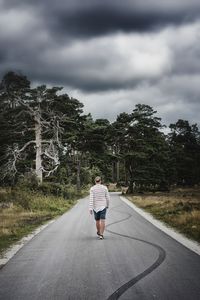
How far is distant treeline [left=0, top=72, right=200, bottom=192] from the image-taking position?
42.6 m

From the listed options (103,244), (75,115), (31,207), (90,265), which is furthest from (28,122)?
(90,265)

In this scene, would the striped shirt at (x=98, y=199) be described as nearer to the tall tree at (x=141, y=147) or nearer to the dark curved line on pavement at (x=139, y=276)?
the dark curved line on pavement at (x=139, y=276)

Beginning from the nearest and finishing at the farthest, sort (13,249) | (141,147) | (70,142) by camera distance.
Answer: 1. (13,249)
2. (70,142)
3. (141,147)

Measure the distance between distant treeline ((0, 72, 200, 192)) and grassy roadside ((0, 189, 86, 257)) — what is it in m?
9.21

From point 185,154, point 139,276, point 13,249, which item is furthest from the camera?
point 185,154

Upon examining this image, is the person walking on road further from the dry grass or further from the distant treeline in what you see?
the distant treeline

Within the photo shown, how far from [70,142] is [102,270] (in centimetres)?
4355

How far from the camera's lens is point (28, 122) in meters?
45.2

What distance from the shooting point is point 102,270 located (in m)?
8.18

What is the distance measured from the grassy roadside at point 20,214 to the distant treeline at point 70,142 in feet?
30.2

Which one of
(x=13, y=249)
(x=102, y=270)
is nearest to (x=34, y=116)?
(x=13, y=249)

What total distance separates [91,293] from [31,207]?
21377mm

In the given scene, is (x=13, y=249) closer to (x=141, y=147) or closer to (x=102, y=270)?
(x=102, y=270)

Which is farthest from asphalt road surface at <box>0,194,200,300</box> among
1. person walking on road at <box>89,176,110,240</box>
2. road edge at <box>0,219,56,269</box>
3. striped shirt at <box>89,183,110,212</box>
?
striped shirt at <box>89,183,110,212</box>
